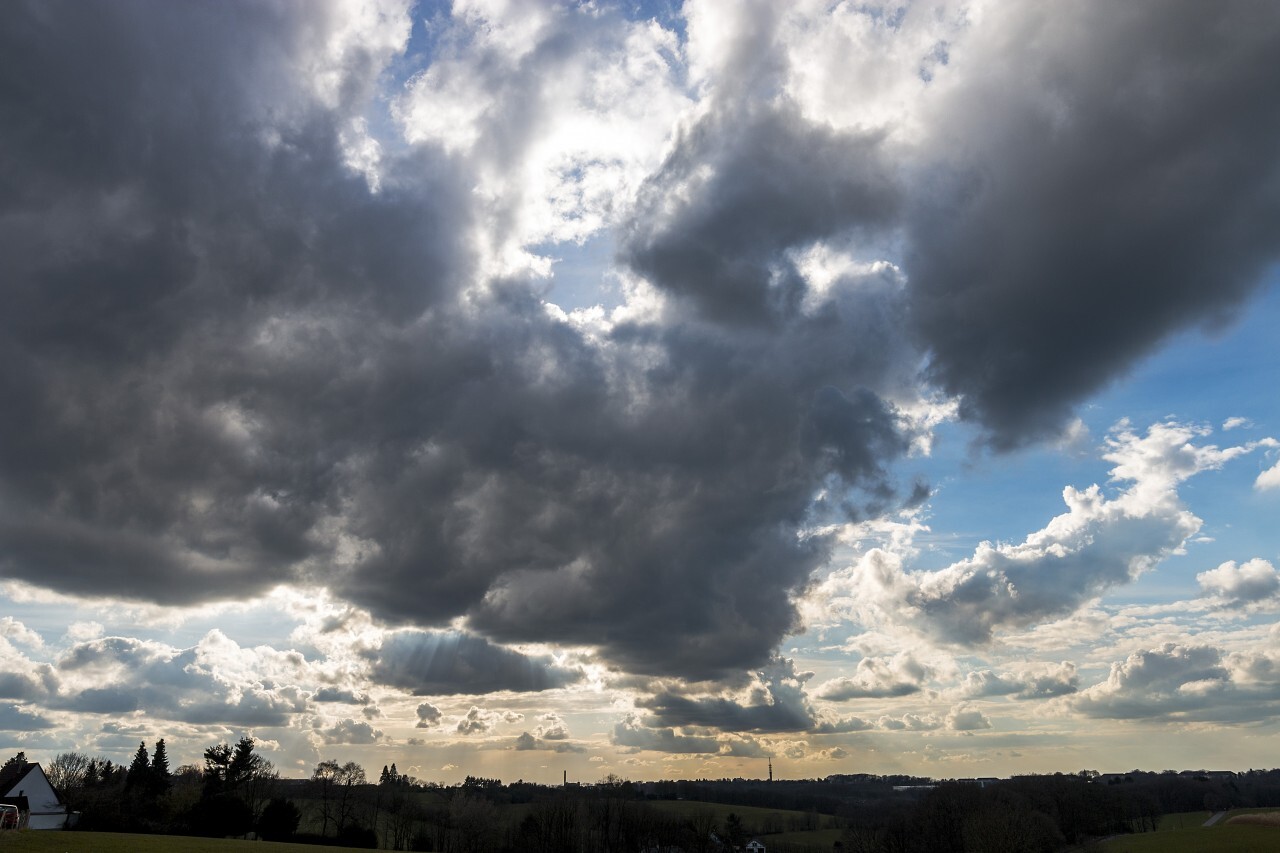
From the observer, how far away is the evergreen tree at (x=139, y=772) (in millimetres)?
133750

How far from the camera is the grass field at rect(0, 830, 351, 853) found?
5753cm

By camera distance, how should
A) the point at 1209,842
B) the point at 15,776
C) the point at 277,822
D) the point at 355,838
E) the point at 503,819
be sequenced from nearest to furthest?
the point at 15,776 → the point at 277,822 → the point at 1209,842 → the point at 355,838 → the point at 503,819

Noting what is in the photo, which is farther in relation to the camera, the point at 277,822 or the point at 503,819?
the point at 503,819

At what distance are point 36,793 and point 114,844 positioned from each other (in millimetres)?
49129

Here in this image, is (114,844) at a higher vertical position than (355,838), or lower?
higher

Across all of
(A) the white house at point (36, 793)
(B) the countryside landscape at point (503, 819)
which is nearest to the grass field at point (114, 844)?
(B) the countryside landscape at point (503, 819)

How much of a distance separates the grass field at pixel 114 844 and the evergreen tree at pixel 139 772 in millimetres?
60624

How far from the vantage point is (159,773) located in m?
138

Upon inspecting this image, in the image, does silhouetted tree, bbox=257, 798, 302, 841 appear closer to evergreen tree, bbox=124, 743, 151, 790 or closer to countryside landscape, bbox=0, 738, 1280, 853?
countryside landscape, bbox=0, 738, 1280, 853

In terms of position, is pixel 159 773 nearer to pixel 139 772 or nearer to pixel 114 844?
pixel 139 772

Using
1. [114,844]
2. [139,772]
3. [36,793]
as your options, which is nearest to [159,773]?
[139,772]

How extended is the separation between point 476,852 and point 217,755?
42786 mm

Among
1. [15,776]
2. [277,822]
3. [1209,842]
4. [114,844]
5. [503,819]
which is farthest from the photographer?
[503,819]

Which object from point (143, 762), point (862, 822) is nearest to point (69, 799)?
point (143, 762)
